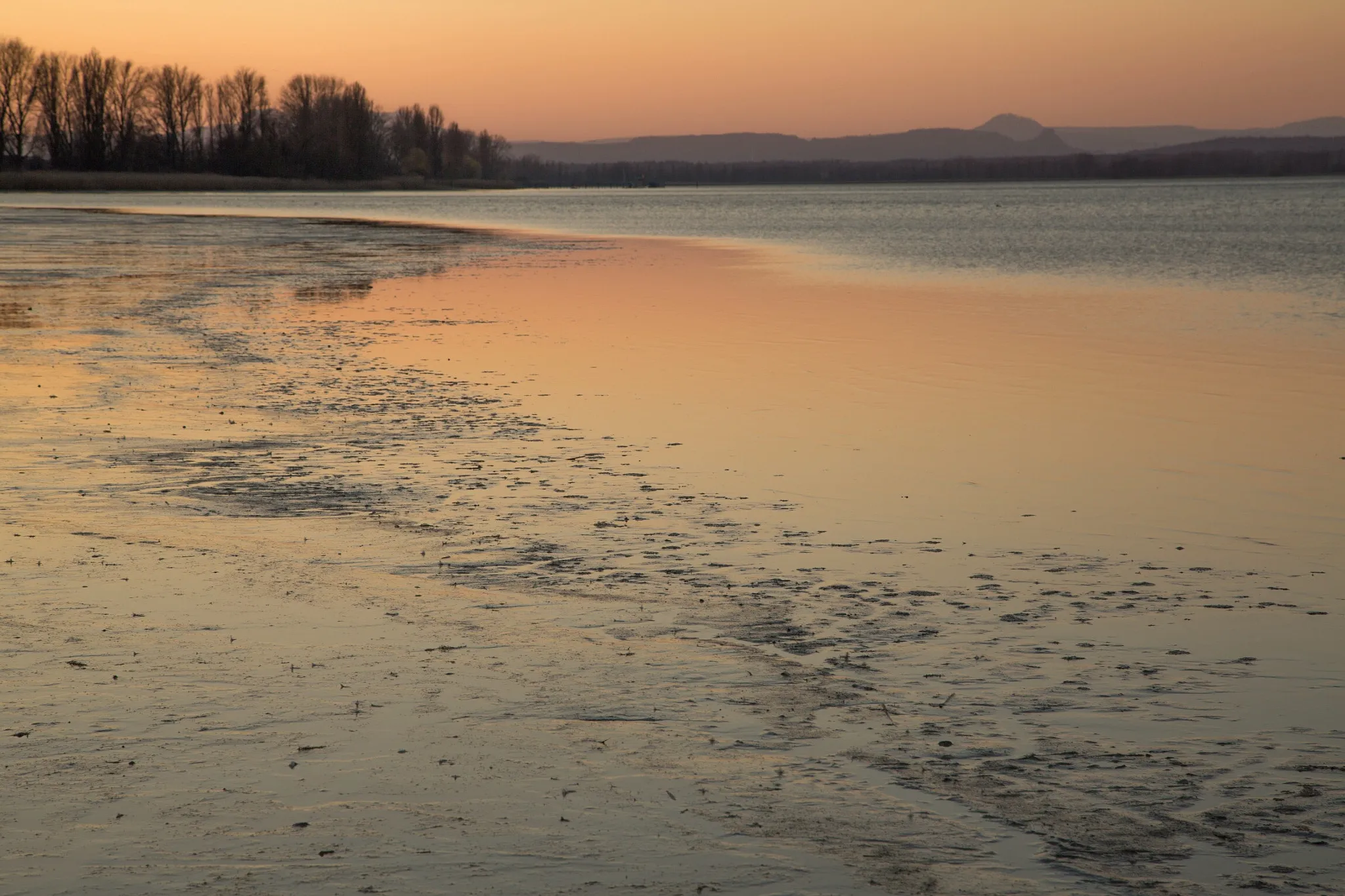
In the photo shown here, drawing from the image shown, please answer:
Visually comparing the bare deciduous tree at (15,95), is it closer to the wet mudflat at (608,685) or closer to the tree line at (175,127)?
the tree line at (175,127)

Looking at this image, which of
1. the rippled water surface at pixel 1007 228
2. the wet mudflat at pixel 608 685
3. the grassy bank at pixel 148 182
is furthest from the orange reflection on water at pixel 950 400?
the grassy bank at pixel 148 182

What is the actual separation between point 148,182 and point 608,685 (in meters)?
138

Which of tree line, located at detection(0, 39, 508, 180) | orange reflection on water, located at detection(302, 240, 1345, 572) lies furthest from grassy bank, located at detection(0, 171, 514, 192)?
orange reflection on water, located at detection(302, 240, 1345, 572)

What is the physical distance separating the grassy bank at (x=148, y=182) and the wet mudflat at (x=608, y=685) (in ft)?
409

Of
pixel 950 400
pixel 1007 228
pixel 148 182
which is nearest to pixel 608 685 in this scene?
pixel 950 400

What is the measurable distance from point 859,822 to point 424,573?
11.9 feet

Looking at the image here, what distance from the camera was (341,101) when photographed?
162 metres

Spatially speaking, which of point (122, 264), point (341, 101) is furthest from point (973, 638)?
point (341, 101)

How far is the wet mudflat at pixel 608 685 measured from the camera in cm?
426

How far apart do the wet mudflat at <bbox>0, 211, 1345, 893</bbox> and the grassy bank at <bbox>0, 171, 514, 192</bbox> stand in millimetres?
124622

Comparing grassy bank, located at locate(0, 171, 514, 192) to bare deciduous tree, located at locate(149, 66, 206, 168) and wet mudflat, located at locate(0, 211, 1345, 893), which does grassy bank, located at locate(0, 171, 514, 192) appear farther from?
wet mudflat, located at locate(0, 211, 1345, 893)

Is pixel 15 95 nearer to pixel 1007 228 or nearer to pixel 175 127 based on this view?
pixel 175 127

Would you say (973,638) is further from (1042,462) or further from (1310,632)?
(1042,462)

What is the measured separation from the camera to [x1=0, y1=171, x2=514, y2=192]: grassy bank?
12038cm
